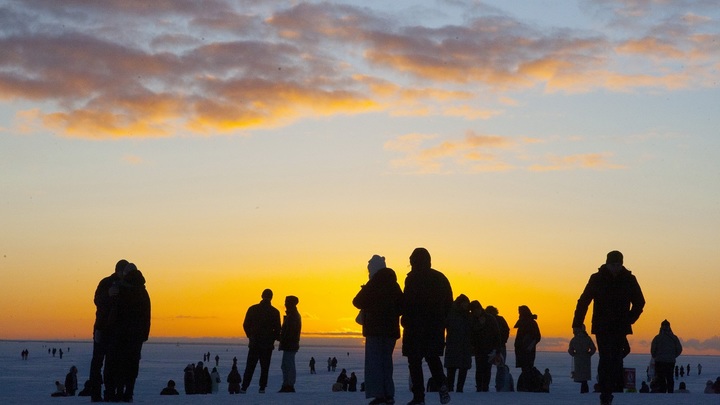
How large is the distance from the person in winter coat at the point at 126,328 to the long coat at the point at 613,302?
5.52 metres

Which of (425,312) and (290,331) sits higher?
(425,312)

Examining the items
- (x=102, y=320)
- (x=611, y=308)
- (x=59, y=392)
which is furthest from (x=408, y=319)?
(x=59, y=392)

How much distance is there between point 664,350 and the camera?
2045 centimetres

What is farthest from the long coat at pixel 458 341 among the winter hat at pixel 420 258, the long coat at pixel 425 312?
the winter hat at pixel 420 258

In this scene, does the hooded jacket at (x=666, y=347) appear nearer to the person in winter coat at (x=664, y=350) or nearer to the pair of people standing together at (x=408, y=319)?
the person in winter coat at (x=664, y=350)

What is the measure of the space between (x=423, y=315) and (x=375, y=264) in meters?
0.84

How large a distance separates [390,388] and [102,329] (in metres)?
3.83

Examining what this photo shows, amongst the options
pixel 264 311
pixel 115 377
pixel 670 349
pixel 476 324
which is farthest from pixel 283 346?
pixel 670 349

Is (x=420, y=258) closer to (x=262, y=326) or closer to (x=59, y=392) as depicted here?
(x=262, y=326)

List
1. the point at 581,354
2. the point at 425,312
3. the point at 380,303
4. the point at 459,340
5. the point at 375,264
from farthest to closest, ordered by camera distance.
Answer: the point at 581,354 → the point at 459,340 → the point at 375,264 → the point at 380,303 → the point at 425,312

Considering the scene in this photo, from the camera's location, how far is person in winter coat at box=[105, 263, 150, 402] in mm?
12820

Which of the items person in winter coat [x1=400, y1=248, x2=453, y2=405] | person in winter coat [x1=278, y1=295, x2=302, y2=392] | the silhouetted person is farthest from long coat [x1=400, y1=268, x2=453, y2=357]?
person in winter coat [x1=278, y1=295, x2=302, y2=392]

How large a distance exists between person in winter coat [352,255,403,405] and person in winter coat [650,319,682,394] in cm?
1040

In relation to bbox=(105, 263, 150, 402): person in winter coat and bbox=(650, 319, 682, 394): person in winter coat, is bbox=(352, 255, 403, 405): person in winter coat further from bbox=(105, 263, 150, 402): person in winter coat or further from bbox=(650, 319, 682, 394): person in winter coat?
A: bbox=(650, 319, 682, 394): person in winter coat
